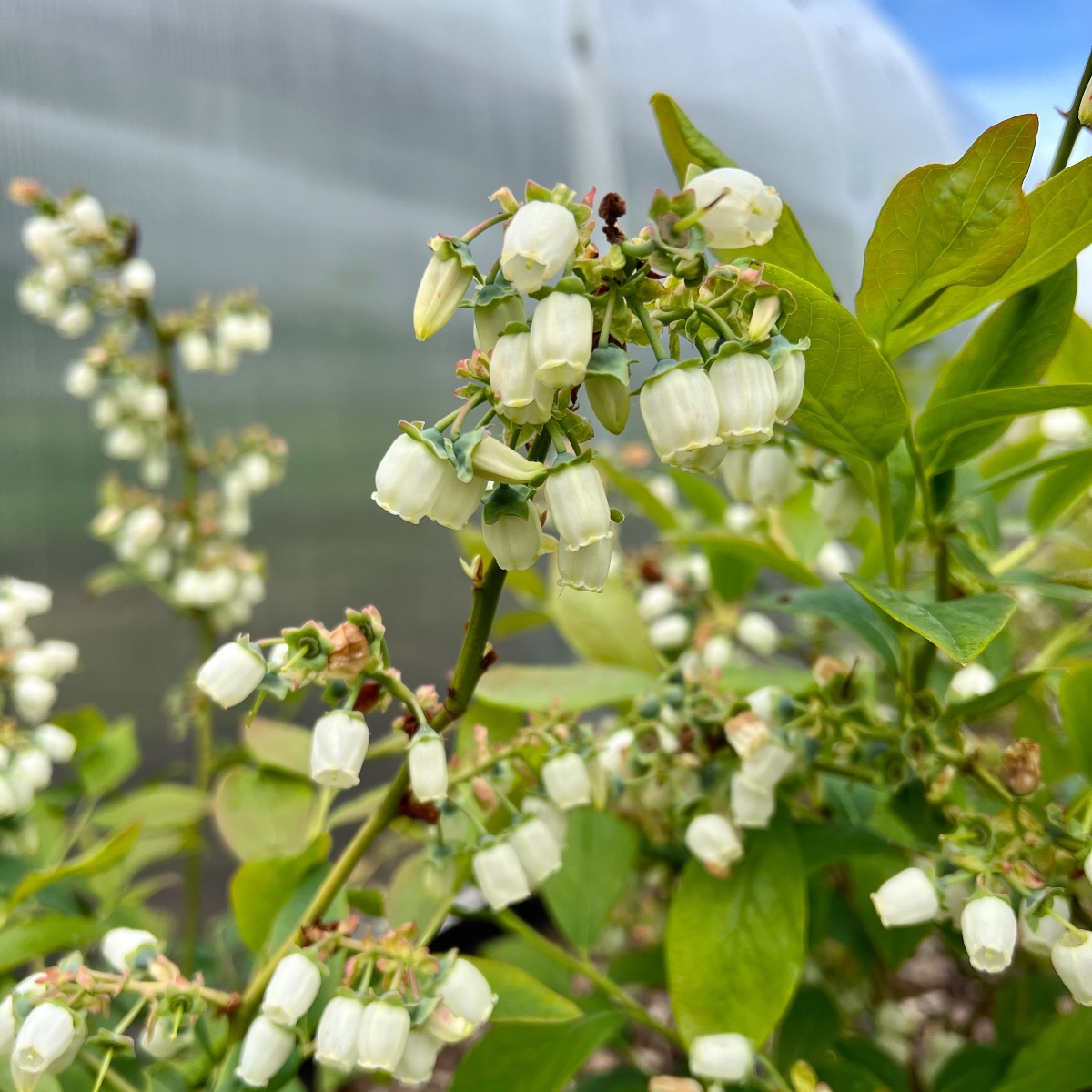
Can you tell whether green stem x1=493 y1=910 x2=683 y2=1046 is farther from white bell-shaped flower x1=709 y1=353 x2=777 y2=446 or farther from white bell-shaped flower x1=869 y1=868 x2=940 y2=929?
white bell-shaped flower x1=709 y1=353 x2=777 y2=446

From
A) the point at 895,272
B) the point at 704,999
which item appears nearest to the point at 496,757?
the point at 704,999

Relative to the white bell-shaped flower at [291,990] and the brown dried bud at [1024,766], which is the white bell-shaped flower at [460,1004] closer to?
the white bell-shaped flower at [291,990]

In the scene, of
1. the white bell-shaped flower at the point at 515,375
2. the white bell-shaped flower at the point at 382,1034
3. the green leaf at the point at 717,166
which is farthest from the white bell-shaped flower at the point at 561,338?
the white bell-shaped flower at the point at 382,1034

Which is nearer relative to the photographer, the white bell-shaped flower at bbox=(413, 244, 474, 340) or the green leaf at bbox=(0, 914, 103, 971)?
the white bell-shaped flower at bbox=(413, 244, 474, 340)

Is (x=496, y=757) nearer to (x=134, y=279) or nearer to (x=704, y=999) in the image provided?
(x=704, y=999)

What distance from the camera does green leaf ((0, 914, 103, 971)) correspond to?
17.2 inches

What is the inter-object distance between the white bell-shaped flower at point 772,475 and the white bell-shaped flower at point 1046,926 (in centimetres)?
22

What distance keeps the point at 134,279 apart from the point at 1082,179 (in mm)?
685

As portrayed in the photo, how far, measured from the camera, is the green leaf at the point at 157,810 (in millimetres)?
633

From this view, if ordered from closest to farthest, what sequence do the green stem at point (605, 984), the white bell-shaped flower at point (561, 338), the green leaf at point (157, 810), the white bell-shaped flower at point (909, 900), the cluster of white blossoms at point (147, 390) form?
the white bell-shaped flower at point (561, 338) → the white bell-shaped flower at point (909, 900) → the green stem at point (605, 984) → the green leaf at point (157, 810) → the cluster of white blossoms at point (147, 390)

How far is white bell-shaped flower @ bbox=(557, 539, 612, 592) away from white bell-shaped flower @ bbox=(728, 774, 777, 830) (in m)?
0.18

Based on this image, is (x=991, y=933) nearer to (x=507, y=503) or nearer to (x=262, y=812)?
(x=507, y=503)

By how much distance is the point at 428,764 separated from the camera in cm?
33

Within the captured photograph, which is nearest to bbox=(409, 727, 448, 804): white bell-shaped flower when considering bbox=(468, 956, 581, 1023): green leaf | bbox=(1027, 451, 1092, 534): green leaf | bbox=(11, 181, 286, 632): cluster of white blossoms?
bbox=(468, 956, 581, 1023): green leaf
